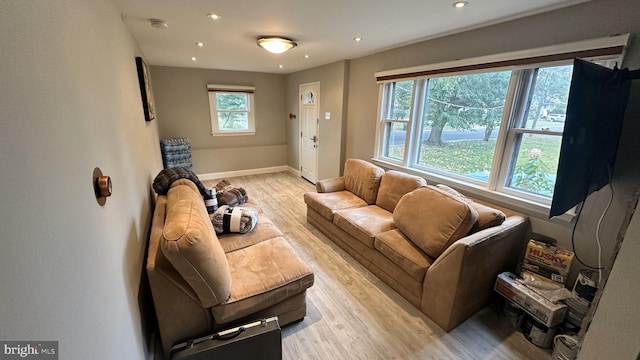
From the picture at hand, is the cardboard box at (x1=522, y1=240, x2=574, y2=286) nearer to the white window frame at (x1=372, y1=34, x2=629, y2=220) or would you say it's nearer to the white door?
the white window frame at (x1=372, y1=34, x2=629, y2=220)

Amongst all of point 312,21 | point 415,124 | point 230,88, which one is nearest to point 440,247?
point 415,124

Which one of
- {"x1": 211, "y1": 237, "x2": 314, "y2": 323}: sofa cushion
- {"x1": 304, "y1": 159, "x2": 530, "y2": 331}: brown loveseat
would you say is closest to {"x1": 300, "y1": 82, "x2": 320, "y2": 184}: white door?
{"x1": 304, "y1": 159, "x2": 530, "y2": 331}: brown loveseat

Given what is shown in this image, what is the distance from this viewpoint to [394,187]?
301cm

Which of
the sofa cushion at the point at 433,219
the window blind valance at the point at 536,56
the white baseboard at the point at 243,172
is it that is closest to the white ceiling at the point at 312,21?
the window blind valance at the point at 536,56

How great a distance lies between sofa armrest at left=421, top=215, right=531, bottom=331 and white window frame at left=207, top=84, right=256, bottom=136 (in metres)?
5.16

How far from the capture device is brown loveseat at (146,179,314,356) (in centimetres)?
139

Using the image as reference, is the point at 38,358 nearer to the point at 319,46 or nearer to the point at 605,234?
the point at 605,234

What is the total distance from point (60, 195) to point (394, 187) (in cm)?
280

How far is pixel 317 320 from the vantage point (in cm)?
204

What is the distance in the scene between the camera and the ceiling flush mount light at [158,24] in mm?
2365

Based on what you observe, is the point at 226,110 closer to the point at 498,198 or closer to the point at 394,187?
the point at 394,187

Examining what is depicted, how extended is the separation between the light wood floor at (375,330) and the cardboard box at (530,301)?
0.25 m

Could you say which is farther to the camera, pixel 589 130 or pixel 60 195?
pixel 589 130

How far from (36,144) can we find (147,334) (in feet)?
5.08
